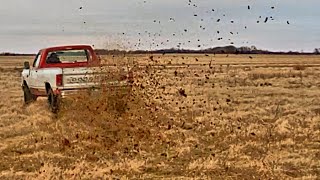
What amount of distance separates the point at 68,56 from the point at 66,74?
2661 mm

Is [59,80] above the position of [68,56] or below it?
below

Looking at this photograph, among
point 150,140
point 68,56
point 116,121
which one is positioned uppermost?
point 68,56

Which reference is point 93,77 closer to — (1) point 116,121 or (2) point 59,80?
(2) point 59,80

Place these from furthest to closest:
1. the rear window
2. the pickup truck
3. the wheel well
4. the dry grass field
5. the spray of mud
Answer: the rear window, the wheel well, the pickup truck, the spray of mud, the dry grass field

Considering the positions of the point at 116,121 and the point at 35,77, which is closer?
the point at 116,121

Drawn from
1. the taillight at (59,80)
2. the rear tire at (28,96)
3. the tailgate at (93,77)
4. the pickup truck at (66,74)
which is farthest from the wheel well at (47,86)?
the rear tire at (28,96)

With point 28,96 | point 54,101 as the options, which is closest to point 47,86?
point 54,101

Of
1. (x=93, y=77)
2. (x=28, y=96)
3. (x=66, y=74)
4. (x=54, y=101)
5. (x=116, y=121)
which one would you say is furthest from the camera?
(x=28, y=96)

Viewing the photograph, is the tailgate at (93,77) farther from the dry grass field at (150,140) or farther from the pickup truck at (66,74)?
the dry grass field at (150,140)

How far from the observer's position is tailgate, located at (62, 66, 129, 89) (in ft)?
40.4

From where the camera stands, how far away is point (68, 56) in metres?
16.9

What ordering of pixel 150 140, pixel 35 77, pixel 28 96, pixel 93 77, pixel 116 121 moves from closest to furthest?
pixel 150 140 → pixel 116 121 → pixel 93 77 → pixel 35 77 → pixel 28 96

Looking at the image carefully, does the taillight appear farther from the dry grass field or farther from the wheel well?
the wheel well

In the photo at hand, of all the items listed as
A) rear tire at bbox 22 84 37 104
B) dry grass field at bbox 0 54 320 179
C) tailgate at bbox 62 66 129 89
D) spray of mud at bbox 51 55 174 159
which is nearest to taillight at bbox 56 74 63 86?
tailgate at bbox 62 66 129 89
